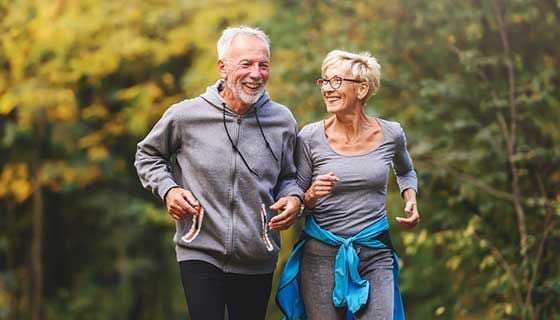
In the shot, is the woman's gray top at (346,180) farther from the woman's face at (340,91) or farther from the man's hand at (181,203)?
the man's hand at (181,203)

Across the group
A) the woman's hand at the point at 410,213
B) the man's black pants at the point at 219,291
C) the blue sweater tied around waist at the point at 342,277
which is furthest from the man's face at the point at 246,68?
the woman's hand at the point at 410,213

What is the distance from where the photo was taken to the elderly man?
4250 mm

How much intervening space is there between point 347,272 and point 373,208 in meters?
0.31

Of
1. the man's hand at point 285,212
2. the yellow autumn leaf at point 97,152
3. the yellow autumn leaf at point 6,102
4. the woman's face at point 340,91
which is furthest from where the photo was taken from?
the yellow autumn leaf at point 97,152

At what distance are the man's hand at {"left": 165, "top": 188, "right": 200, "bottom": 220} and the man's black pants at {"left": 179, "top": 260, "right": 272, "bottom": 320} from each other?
0.24 metres

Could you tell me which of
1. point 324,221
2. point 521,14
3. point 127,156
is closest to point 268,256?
A: point 324,221

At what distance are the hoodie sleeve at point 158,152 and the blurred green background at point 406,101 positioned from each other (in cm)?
234

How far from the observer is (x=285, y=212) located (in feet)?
13.9

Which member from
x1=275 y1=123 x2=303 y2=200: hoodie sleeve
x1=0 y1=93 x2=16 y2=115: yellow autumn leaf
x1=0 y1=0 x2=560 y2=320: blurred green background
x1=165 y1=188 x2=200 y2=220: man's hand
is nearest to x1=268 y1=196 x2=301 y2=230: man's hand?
x1=275 y1=123 x2=303 y2=200: hoodie sleeve

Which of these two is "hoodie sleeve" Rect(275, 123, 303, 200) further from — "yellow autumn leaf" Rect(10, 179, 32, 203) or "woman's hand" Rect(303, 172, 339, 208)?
"yellow autumn leaf" Rect(10, 179, 32, 203)

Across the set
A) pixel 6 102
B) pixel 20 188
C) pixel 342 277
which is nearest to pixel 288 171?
pixel 342 277

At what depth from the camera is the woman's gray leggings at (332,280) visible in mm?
4371

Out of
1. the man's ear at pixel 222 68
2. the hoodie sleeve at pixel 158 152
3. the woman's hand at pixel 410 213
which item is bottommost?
the woman's hand at pixel 410 213

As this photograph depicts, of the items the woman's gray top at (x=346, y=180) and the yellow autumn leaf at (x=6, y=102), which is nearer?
the woman's gray top at (x=346, y=180)
